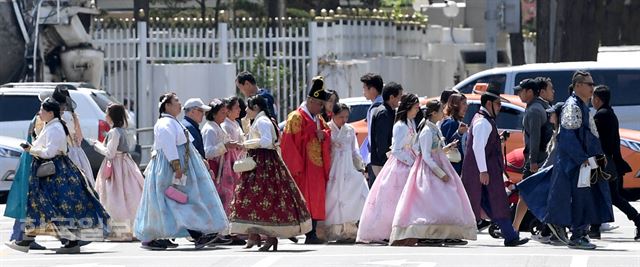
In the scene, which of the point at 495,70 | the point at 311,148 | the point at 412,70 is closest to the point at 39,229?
the point at 311,148

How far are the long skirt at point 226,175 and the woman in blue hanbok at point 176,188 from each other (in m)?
1.28

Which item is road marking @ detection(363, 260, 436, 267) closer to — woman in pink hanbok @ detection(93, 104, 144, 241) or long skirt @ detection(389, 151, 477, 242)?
long skirt @ detection(389, 151, 477, 242)

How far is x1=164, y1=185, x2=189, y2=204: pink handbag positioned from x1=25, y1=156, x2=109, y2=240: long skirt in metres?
0.69

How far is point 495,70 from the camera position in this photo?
25359 millimetres

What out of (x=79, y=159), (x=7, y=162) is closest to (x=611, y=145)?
(x=79, y=159)

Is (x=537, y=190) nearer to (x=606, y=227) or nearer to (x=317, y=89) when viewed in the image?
(x=317, y=89)

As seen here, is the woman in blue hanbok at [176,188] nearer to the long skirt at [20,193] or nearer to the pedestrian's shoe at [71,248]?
the pedestrian's shoe at [71,248]

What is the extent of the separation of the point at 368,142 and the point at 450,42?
84.6 feet

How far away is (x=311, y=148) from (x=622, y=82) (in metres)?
8.94

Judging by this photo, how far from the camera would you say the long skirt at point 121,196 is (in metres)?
18.0

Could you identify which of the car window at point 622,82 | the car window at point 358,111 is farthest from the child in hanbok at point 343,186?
the car window at point 622,82

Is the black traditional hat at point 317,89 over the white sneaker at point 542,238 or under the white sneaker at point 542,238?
over

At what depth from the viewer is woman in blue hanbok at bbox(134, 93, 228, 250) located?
16.5 metres

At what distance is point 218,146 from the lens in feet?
58.3
